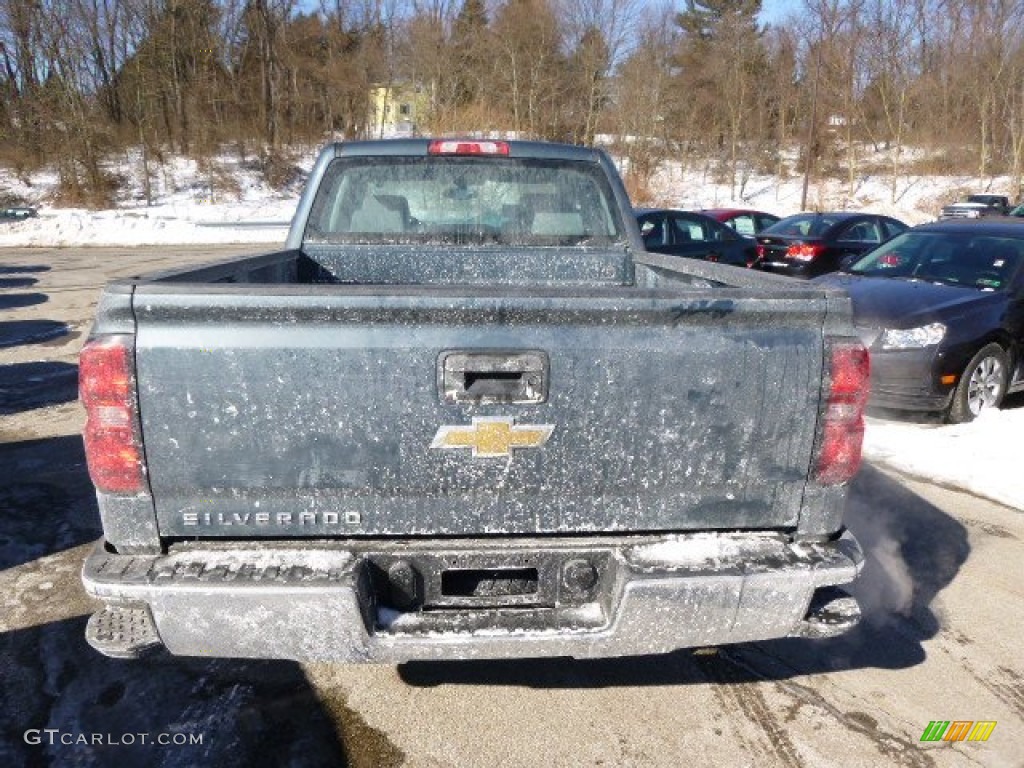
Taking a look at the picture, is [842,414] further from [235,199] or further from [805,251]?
[235,199]

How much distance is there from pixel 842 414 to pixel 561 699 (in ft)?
4.99

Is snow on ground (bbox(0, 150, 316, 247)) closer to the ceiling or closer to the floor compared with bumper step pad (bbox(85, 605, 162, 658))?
closer to the ceiling

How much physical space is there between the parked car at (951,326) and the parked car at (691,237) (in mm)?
4497

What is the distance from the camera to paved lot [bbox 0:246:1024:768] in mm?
2707

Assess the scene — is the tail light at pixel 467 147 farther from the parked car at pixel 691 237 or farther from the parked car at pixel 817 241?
the parked car at pixel 817 241

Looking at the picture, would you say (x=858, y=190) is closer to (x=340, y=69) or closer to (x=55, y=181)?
(x=340, y=69)

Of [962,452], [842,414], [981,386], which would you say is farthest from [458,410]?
[981,386]

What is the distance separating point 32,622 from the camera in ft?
11.7

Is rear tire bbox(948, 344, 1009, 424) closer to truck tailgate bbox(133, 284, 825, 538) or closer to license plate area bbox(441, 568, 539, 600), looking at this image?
truck tailgate bbox(133, 284, 825, 538)

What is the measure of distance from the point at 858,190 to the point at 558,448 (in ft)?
143

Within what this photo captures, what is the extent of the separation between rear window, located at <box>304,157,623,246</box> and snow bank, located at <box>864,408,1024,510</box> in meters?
3.23

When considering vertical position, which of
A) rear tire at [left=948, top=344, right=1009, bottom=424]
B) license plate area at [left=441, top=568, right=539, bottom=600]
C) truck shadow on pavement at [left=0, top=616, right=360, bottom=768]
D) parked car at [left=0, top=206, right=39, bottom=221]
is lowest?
truck shadow on pavement at [left=0, top=616, right=360, bottom=768]

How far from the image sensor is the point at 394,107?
51406mm

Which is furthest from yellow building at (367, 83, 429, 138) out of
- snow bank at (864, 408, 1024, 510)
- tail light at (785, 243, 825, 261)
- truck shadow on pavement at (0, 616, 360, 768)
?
truck shadow on pavement at (0, 616, 360, 768)
